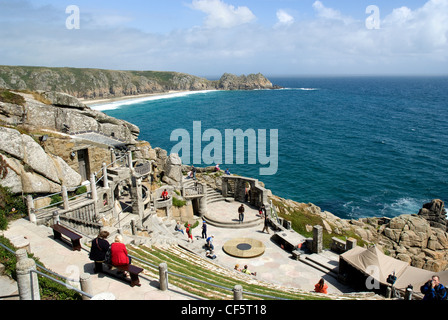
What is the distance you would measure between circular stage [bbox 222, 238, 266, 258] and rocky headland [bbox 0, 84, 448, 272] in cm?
916

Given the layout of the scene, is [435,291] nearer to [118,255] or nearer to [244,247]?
[118,255]

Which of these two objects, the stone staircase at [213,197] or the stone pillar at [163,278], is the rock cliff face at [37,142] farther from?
the stone pillar at [163,278]

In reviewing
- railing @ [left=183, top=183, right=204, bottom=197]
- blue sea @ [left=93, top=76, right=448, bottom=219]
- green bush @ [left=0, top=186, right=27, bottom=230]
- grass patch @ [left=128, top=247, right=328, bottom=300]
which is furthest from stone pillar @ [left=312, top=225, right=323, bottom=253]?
blue sea @ [left=93, top=76, right=448, bottom=219]

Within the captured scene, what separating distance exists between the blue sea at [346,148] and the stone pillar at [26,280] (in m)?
37.5

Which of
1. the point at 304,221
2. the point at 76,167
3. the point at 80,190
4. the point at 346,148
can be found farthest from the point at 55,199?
the point at 346,148

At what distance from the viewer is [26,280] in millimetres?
8836

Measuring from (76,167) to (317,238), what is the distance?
19.0m

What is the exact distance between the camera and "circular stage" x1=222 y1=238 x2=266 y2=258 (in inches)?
869

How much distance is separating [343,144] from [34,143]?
6281cm

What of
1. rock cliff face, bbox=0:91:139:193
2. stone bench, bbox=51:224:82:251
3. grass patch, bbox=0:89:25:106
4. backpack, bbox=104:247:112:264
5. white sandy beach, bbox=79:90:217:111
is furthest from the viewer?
white sandy beach, bbox=79:90:217:111

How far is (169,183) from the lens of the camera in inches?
1281

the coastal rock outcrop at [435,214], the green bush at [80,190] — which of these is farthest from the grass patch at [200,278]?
the coastal rock outcrop at [435,214]

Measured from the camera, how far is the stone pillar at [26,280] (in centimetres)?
873

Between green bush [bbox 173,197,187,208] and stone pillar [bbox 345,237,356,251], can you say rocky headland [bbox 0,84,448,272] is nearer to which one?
green bush [bbox 173,197,187,208]
